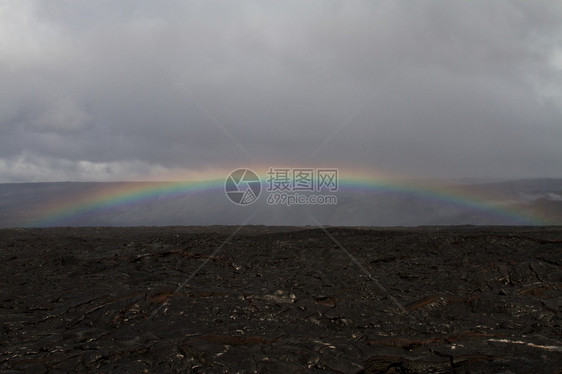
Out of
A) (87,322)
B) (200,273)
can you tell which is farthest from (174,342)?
(200,273)

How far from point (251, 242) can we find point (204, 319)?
6.46 metres

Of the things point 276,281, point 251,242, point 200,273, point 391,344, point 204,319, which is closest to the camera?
point 391,344

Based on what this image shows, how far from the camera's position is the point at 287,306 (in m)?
7.66

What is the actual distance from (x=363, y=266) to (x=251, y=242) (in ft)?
13.2

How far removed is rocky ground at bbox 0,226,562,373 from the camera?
17.9 feet

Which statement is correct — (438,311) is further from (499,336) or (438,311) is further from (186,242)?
(186,242)

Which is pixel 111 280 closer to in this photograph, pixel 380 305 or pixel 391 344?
pixel 380 305

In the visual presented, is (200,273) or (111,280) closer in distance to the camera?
(111,280)

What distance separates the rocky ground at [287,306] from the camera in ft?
17.9

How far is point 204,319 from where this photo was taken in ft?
23.0

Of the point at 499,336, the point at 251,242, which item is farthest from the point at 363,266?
the point at 499,336

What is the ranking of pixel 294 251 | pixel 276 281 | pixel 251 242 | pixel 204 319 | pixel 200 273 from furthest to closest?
pixel 251 242 → pixel 294 251 → pixel 200 273 → pixel 276 281 → pixel 204 319

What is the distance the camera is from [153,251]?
12516mm

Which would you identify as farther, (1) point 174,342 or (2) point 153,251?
(2) point 153,251
